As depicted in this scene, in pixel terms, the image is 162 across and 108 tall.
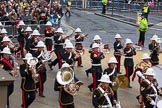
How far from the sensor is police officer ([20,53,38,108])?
42.8ft

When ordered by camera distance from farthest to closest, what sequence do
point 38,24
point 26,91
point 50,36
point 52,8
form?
point 52,8
point 38,24
point 50,36
point 26,91

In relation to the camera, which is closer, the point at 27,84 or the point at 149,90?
the point at 149,90

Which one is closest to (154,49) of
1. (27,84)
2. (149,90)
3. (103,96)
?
(149,90)

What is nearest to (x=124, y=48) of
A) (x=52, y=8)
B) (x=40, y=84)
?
(x=40, y=84)

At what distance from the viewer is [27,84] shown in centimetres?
1331

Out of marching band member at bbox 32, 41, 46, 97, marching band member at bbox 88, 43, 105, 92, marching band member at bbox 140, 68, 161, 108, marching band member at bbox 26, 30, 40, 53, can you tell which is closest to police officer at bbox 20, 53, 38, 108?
marching band member at bbox 32, 41, 46, 97

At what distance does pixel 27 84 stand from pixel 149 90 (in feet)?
11.6

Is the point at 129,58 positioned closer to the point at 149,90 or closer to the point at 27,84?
the point at 149,90

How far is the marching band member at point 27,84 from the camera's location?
13039mm

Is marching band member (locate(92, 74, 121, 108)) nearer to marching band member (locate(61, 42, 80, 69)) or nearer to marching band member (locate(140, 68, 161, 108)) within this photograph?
marching band member (locate(140, 68, 161, 108))

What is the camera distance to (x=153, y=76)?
12453 mm

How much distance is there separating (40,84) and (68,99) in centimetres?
315

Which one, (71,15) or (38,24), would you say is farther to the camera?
(71,15)

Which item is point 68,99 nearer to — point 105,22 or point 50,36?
point 50,36
